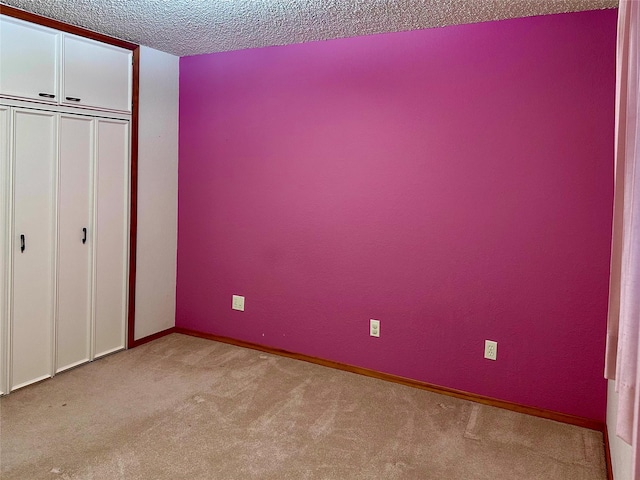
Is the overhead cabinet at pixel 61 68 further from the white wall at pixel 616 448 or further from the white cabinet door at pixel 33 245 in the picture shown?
the white wall at pixel 616 448

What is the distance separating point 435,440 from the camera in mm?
2568

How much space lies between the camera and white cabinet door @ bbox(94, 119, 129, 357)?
3.43 metres

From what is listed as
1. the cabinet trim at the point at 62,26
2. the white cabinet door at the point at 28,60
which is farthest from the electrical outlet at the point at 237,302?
the cabinet trim at the point at 62,26

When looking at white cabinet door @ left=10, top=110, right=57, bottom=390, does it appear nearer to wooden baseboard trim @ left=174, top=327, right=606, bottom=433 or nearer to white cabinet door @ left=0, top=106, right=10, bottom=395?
white cabinet door @ left=0, top=106, right=10, bottom=395

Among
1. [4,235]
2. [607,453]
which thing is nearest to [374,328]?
[607,453]

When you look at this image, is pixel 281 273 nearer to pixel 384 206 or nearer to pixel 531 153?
pixel 384 206

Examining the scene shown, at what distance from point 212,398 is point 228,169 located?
5.45 ft

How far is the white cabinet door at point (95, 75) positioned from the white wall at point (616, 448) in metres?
3.33

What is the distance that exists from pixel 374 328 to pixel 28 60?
8.53 ft

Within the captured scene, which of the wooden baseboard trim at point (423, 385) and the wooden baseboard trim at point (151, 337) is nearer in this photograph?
the wooden baseboard trim at point (423, 385)

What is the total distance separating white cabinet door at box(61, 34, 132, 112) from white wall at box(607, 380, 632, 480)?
333cm

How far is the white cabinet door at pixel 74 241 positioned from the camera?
3.19 metres

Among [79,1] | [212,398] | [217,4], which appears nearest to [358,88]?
[217,4]

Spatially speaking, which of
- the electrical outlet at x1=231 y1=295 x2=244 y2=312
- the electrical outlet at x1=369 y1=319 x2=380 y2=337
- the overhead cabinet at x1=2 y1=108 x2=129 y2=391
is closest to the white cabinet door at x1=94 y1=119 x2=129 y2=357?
the overhead cabinet at x1=2 y1=108 x2=129 y2=391
